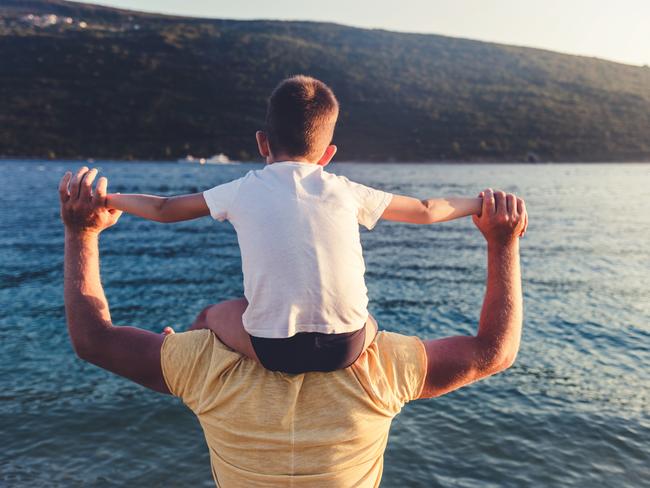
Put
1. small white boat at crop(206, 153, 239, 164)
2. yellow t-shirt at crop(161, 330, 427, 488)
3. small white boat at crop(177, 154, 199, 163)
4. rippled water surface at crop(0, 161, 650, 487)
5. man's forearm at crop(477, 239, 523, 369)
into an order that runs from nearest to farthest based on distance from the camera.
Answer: yellow t-shirt at crop(161, 330, 427, 488) → man's forearm at crop(477, 239, 523, 369) → rippled water surface at crop(0, 161, 650, 487) → small white boat at crop(206, 153, 239, 164) → small white boat at crop(177, 154, 199, 163)

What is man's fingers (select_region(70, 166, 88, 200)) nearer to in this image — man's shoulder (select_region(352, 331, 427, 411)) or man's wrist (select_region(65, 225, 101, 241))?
man's wrist (select_region(65, 225, 101, 241))

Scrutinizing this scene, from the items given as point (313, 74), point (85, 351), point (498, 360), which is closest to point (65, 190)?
point (85, 351)

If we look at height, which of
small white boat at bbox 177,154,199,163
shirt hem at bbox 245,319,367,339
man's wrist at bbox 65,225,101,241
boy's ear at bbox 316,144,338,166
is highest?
small white boat at bbox 177,154,199,163

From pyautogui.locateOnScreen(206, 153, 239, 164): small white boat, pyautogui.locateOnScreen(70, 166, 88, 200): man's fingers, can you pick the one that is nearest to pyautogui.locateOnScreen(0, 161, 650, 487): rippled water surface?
pyautogui.locateOnScreen(70, 166, 88, 200): man's fingers

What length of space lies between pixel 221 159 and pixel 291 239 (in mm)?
87708

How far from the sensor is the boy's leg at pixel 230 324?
201cm

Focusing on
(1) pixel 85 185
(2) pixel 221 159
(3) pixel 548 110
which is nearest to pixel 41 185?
(2) pixel 221 159

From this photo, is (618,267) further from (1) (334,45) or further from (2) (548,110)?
(1) (334,45)

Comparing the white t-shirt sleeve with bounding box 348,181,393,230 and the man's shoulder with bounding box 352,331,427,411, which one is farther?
the white t-shirt sleeve with bounding box 348,181,393,230

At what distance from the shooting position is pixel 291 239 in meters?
1.94

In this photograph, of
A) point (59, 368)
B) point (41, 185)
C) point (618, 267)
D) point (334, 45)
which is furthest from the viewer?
point (334, 45)

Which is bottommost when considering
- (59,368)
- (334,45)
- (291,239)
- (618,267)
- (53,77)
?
(59,368)

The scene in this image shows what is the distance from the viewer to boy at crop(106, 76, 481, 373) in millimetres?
1936

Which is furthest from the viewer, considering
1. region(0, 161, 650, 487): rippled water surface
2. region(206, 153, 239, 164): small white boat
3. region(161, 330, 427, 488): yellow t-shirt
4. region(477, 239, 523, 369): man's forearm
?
region(206, 153, 239, 164): small white boat
